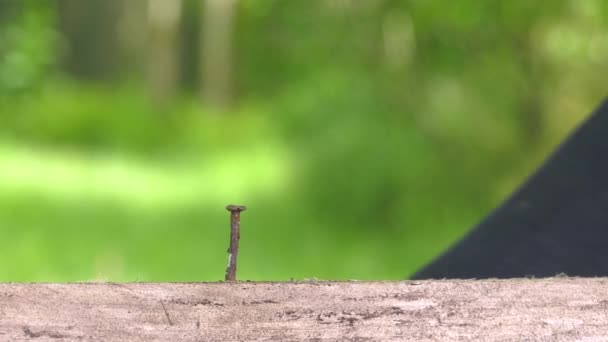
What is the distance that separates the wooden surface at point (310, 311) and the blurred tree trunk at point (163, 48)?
11.4 meters

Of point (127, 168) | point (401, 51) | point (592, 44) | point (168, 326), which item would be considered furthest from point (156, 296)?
point (127, 168)

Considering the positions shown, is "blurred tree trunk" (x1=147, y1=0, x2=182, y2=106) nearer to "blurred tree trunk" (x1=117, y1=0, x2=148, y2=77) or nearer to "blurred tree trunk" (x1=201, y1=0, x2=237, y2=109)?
"blurred tree trunk" (x1=117, y1=0, x2=148, y2=77)

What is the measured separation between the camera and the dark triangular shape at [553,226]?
63.4 inches

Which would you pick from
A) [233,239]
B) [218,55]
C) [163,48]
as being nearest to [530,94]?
[218,55]

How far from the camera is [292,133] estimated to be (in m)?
9.79

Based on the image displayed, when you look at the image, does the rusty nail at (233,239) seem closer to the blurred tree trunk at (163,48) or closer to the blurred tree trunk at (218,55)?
the blurred tree trunk at (218,55)

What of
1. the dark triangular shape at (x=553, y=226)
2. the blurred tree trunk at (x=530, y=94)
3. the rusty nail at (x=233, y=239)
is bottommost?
the rusty nail at (x=233, y=239)

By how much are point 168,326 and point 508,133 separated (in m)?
7.28

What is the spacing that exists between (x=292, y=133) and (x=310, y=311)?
28.8 ft

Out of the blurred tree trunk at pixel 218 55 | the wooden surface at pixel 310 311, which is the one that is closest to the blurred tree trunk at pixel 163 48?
the blurred tree trunk at pixel 218 55

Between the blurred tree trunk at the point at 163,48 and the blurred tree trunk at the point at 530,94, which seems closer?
the blurred tree trunk at the point at 530,94

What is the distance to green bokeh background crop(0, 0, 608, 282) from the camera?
771cm

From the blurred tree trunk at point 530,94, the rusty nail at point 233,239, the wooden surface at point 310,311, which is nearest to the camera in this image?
the wooden surface at point 310,311

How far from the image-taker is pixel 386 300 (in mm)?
1045
